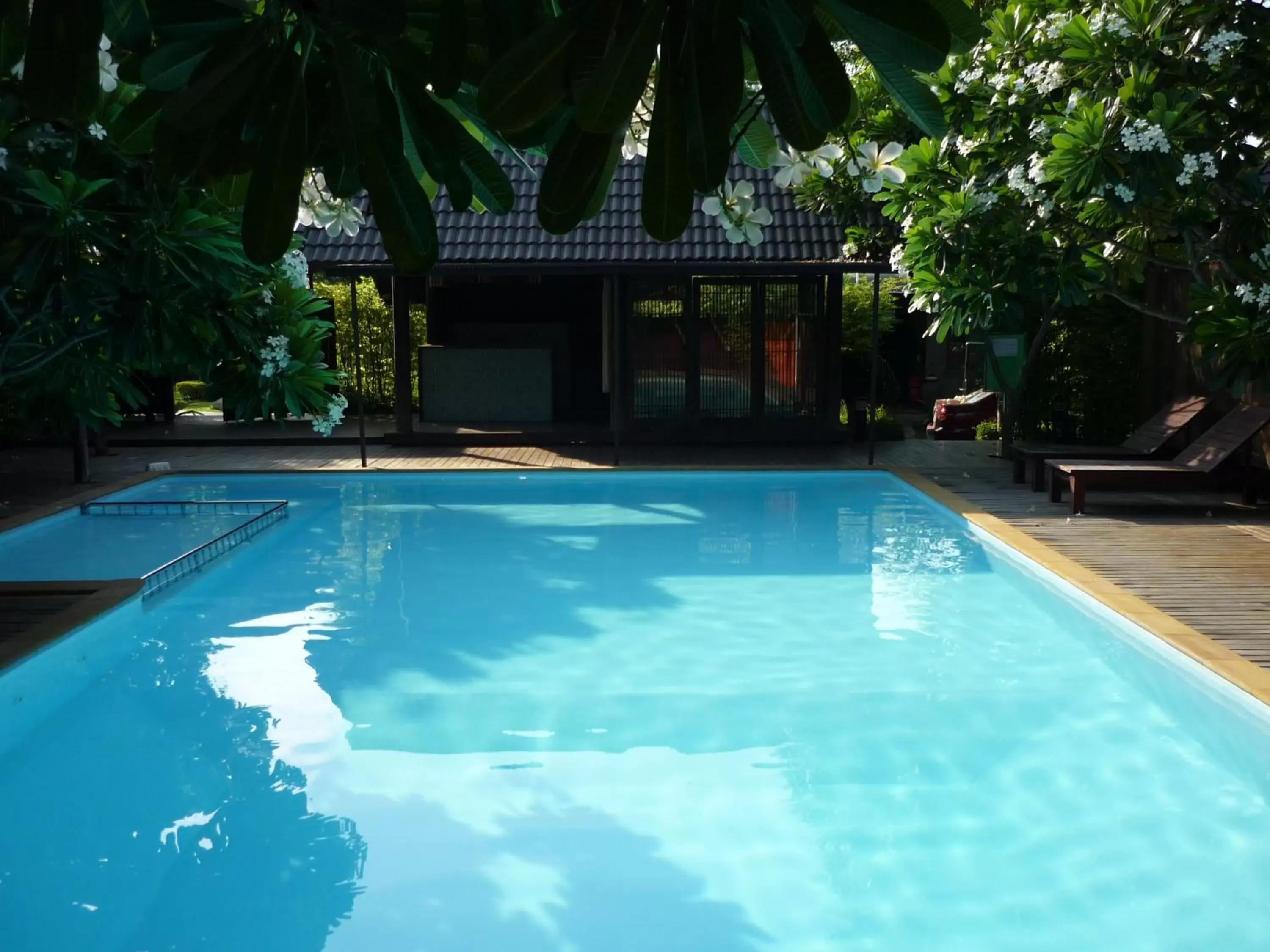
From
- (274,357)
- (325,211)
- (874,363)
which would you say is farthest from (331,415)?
(874,363)

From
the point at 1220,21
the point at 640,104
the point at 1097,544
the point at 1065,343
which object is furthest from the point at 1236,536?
the point at 640,104

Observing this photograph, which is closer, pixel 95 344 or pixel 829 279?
pixel 95 344

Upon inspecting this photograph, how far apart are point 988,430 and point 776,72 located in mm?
16483

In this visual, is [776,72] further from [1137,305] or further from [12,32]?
[1137,305]

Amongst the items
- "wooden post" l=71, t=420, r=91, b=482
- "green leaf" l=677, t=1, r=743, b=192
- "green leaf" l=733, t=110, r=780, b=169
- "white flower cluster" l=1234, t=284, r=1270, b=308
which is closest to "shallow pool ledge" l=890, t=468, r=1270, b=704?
"white flower cluster" l=1234, t=284, r=1270, b=308

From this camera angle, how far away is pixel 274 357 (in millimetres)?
5504

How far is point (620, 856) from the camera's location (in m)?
5.21

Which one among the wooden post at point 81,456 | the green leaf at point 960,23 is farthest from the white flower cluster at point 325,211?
the wooden post at point 81,456

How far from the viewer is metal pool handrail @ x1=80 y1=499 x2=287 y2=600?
9.43m

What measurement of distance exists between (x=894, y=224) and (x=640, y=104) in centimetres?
1375

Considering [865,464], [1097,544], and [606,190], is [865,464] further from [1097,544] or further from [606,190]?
[606,190]

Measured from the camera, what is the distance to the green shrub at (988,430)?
17.4m

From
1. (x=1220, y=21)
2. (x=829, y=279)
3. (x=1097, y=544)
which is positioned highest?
(x=1220, y=21)

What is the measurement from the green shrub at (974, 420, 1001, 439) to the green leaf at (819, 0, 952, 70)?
635 inches
